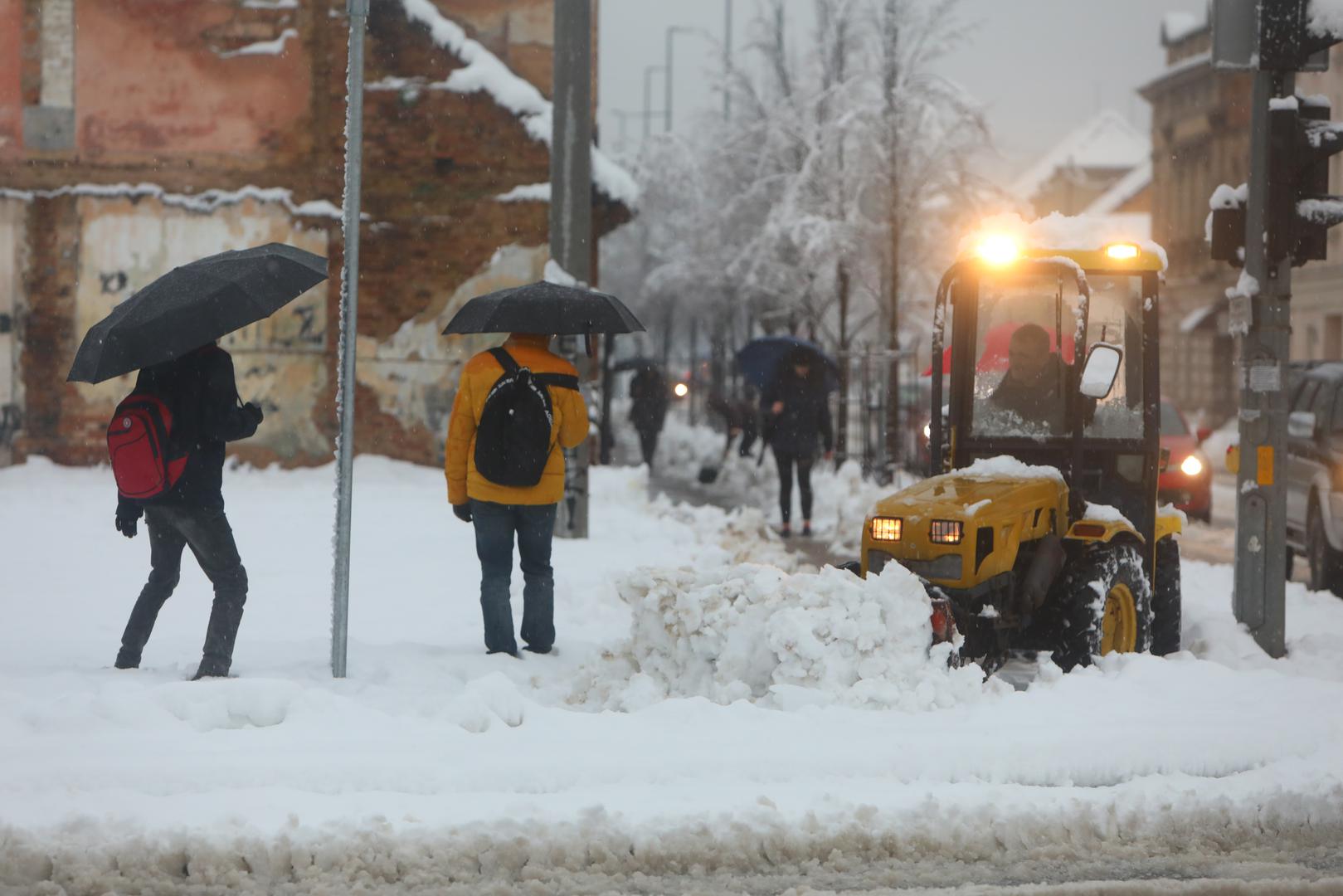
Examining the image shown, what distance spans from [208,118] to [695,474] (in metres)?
10.0

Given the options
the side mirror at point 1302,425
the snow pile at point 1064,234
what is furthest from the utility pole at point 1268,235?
the side mirror at point 1302,425

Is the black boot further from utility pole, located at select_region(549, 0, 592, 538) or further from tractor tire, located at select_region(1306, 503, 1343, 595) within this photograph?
tractor tire, located at select_region(1306, 503, 1343, 595)

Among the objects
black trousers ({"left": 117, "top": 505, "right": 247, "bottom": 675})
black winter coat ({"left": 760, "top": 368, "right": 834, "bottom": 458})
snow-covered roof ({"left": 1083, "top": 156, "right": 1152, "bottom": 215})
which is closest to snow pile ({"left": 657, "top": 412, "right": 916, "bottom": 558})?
black winter coat ({"left": 760, "top": 368, "right": 834, "bottom": 458})

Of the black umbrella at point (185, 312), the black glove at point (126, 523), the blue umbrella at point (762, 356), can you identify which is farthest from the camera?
the blue umbrella at point (762, 356)

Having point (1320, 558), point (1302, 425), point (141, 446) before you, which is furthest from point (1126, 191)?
point (141, 446)

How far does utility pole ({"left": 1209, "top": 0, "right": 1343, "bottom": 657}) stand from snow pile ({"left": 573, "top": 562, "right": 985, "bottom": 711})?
2.98m

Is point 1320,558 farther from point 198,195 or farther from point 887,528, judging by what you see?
point 198,195

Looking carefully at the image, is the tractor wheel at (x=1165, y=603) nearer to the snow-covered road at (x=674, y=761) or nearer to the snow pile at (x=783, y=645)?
the snow-covered road at (x=674, y=761)

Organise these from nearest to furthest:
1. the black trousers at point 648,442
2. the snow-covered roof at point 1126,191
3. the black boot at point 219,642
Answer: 1. the black boot at point 219,642
2. the black trousers at point 648,442
3. the snow-covered roof at point 1126,191

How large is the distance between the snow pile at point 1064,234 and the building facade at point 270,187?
37.0 ft

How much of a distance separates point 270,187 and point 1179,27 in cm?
4549

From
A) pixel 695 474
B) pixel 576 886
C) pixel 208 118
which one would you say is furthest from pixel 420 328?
pixel 576 886

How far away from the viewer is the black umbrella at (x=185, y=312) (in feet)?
23.1

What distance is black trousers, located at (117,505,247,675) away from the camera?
7562 mm
